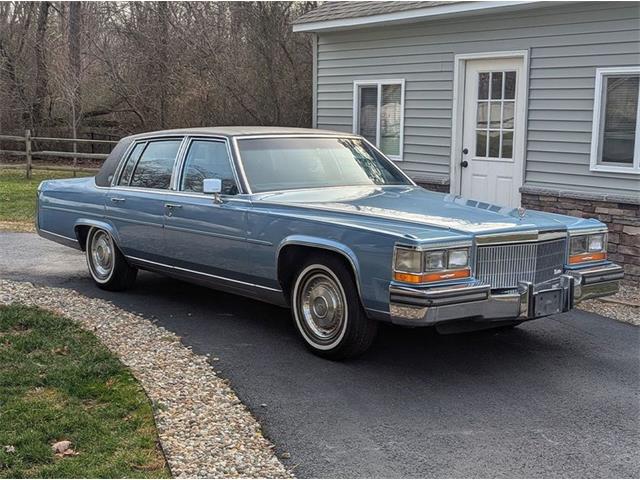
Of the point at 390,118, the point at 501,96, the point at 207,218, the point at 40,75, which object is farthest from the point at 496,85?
the point at 40,75

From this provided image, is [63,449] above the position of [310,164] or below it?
below

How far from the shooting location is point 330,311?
526 centimetres

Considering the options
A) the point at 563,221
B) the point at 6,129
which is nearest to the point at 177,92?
the point at 6,129

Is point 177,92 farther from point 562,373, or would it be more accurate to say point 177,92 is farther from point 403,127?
point 562,373

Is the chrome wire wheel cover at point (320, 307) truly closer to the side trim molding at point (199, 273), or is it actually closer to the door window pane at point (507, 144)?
the side trim molding at point (199, 273)

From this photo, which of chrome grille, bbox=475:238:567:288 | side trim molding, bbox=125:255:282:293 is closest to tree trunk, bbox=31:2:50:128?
side trim molding, bbox=125:255:282:293

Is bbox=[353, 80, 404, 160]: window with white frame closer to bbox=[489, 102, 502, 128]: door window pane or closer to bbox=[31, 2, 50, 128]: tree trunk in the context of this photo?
bbox=[489, 102, 502, 128]: door window pane

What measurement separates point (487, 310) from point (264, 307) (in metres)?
2.74

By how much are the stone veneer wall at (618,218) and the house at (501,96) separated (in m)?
0.01

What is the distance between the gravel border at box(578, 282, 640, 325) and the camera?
6764 millimetres

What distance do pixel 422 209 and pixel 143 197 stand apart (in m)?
2.79

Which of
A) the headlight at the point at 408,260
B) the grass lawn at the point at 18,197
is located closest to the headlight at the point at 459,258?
the headlight at the point at 408,260

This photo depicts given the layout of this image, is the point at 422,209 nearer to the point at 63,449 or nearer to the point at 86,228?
the point at 63,449

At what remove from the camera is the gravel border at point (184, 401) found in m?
3.64
